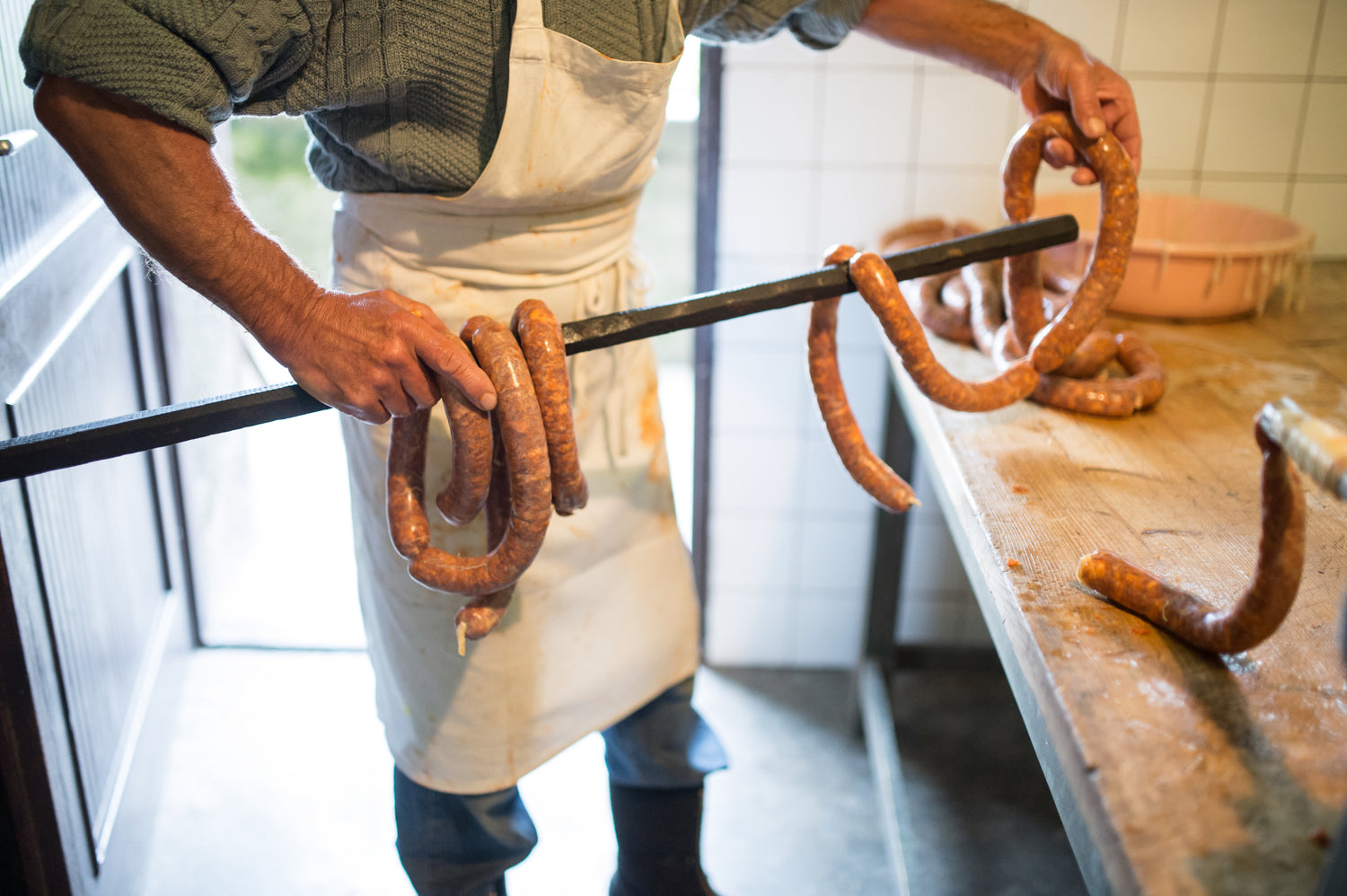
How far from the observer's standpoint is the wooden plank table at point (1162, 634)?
646mm

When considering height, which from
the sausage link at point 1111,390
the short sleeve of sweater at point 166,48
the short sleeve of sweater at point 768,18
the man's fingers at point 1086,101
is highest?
the short sleeve of sweater at point 768,18

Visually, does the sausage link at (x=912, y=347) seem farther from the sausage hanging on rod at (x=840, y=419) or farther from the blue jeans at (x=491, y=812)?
the blue jeans at (x=491, y=812)

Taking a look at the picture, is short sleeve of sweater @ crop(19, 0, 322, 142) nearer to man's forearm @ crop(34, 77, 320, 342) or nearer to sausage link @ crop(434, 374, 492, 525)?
man's forearm @ crop(34, 77, 320, 342)

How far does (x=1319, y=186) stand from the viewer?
6.03ft

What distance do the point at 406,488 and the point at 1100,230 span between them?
81cm

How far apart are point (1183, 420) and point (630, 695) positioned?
764mm

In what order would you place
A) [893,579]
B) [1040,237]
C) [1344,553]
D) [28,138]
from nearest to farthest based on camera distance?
→ [1344,553]
[1040,237]
[28,138]
[893,579]

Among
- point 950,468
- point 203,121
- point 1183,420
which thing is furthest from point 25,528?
point 1183,420

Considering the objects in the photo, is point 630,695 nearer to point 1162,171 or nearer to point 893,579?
point 893,579

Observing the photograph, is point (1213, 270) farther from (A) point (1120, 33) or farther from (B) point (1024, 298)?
(A) point (1120, 33)

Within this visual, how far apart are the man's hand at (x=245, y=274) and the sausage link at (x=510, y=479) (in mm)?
21

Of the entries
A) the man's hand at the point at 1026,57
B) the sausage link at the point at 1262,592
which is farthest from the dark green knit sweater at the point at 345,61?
the sausage link at the point at 1262,592

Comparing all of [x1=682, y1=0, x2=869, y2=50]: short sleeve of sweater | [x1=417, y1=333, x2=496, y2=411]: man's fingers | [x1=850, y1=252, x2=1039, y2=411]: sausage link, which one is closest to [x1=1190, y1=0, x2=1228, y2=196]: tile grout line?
[x1=682, y1=0, x2=869, y2=50]: short sleeve of sweater

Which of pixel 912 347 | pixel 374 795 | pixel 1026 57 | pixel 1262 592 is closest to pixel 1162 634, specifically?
pixel 1262 592
